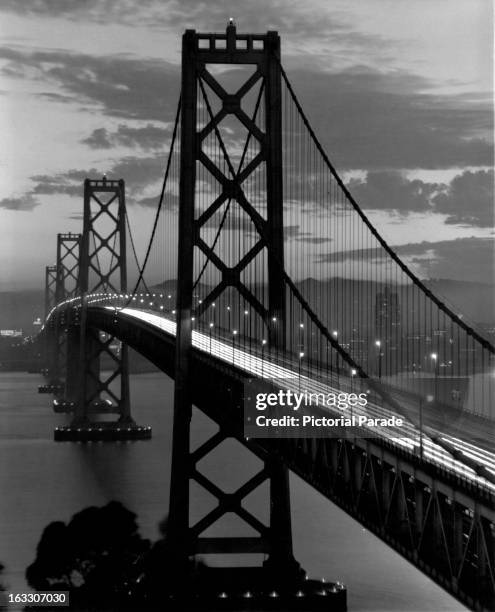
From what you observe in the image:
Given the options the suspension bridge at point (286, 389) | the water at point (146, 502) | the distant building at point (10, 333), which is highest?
the suspension bridge at point (286, 389)

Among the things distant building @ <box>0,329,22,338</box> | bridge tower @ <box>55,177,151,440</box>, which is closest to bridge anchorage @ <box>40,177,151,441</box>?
bridge tower @ <box>55,177,151,440</box>

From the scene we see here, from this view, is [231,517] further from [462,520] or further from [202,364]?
[462,520]

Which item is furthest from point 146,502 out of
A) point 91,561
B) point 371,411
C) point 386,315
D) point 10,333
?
point 10,333

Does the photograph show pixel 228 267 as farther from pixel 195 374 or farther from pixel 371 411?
pixel 371 411

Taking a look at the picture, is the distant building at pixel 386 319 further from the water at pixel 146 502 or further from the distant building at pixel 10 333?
the distant building at pixel 10 333

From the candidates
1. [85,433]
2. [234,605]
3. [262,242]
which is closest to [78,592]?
[234,605]

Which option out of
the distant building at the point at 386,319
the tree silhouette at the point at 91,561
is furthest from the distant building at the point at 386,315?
the tree silhouette at the point at 91,561
